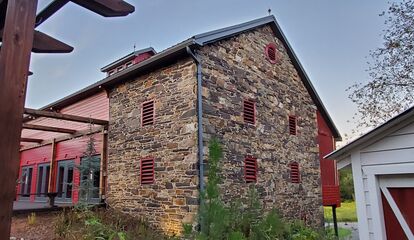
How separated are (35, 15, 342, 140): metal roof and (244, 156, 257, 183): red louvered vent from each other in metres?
3.65

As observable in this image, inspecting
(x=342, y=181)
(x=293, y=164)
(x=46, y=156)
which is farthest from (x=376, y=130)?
(x=342, y=181)

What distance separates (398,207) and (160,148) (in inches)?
257

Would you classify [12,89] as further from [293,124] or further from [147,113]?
[293,124]

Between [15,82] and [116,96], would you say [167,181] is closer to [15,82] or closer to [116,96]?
[116,96]

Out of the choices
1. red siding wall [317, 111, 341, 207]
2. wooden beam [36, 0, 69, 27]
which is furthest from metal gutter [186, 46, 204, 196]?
red siding wall [317, 111, 341, 207]

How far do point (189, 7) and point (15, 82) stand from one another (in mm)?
11745

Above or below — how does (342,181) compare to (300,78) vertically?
below

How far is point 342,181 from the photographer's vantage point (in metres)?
27.4

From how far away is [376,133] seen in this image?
3.70m

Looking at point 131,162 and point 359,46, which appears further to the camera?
point 359,46

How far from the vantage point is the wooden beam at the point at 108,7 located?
85.0 inches

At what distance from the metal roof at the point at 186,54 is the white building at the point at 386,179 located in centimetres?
568

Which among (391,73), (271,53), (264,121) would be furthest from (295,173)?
(391,73)

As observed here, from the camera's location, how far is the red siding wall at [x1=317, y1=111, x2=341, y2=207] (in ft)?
43.9
